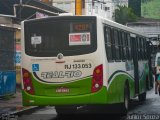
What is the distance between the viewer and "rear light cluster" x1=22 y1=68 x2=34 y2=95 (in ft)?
45.3

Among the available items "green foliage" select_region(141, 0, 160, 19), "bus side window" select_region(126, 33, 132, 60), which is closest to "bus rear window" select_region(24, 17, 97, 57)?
"bus side window" select_region(126, 33, 132, 60)

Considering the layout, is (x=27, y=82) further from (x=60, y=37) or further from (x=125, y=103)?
(x=125, y=103)

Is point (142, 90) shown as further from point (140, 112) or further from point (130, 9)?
point (130, 9)

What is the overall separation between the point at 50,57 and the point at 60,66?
1.27 ft

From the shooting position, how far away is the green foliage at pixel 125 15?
9912 cm

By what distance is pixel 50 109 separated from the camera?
→ 728 inches

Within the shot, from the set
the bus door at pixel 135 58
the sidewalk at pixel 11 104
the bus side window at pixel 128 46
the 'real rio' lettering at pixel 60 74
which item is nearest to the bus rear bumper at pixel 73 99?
the 'real rio' lettering at pixel 60 74

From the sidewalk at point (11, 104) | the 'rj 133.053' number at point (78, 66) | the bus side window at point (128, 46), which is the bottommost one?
the sidewalk at point (11, 104)

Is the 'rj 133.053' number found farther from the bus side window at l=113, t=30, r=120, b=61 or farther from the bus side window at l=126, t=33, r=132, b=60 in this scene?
the bus side window at l=126, t=33, r=132, b=60

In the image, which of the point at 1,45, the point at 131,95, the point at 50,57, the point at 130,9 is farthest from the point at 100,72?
the point at 130,9

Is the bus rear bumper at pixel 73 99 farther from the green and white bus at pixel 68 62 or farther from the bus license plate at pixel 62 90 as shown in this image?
the bus license plate at pixel 62 90

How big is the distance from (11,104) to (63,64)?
6.18 metres

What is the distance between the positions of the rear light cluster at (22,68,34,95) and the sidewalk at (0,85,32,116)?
2.26 m

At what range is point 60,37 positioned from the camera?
44.8 feet
